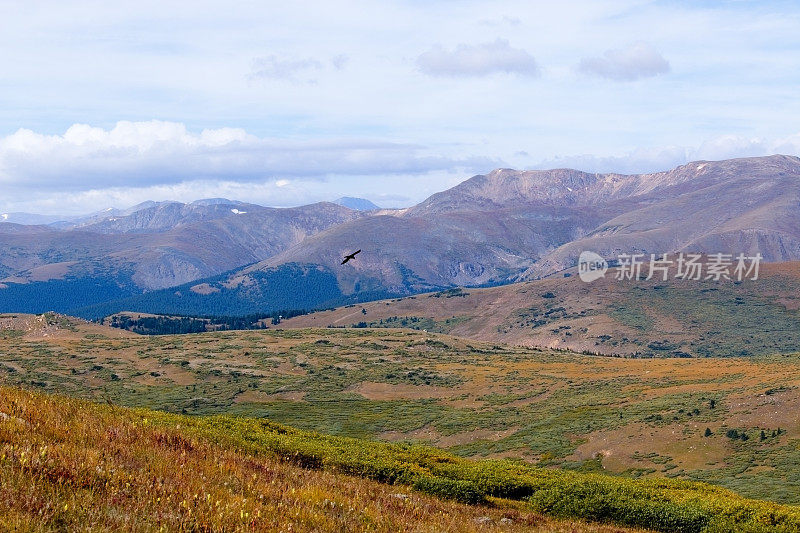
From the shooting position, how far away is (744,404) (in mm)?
60938

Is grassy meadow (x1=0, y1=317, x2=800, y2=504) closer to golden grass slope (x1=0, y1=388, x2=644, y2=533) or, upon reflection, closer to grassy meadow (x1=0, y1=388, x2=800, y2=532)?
golden grass slope (x1=0, y1=388, x2=644, y2=533)

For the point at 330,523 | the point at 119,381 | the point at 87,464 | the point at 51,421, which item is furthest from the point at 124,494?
the point at 119,381

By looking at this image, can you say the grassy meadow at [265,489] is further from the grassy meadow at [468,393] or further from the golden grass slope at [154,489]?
the grassy meadow at [468,393]

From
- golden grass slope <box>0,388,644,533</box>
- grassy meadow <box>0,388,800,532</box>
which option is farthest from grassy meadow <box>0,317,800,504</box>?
grassy meadow <box>0,388,800,532</box>

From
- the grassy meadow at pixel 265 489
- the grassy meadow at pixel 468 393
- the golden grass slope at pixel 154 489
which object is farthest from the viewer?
the grassy meadow at pixel 468 393

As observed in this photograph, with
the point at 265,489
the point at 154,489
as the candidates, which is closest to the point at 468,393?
the point at 265,489

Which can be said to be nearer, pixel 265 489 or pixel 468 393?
pixel 265 489

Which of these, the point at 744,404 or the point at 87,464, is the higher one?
the point at 87,464

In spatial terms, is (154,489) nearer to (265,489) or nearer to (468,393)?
(265,489)

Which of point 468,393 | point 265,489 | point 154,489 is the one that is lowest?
point 468,393

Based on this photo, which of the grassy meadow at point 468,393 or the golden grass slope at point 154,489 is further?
the grassy meadow at point 468,393

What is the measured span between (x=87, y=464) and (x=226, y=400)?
301ft

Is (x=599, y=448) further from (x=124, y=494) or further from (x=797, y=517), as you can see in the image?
(x=124, y=494)

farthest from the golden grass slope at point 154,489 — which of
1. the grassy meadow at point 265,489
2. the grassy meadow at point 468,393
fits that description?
the grassy meadow at point 468,393
